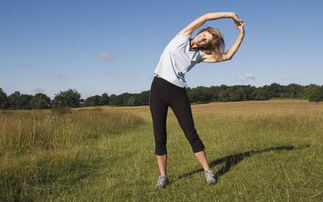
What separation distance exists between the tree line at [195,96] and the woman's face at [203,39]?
5904cm

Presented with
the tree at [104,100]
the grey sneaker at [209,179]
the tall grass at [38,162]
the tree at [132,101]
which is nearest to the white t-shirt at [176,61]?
the grey sneaker at [209,179]

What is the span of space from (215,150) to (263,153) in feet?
3.64

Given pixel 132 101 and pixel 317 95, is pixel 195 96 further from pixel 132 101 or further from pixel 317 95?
pixel 317 95

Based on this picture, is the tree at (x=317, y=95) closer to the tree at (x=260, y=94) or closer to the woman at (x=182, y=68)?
the tree at (x=260, y=94)

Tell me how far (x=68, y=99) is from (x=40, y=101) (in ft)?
29.0

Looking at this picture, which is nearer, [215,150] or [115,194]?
[115,194]

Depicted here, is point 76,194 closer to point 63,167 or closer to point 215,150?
point 63,167

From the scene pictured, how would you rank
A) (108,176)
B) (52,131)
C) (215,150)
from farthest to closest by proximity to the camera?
(52,131) < (215,150) < (108,176)

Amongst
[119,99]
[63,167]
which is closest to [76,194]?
[63,167]

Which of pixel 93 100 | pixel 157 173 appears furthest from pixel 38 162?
pixel 93 100

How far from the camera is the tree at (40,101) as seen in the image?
3197 inches

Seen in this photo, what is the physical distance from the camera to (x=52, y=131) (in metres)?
8.48

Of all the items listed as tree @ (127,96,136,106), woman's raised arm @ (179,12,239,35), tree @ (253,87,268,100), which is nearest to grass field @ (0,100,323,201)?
woman's raised arm @ (179,12,239,35)

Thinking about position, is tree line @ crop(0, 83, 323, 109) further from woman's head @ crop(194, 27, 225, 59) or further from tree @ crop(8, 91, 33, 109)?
woman's head @ crop(194, 27, 225, 59)
